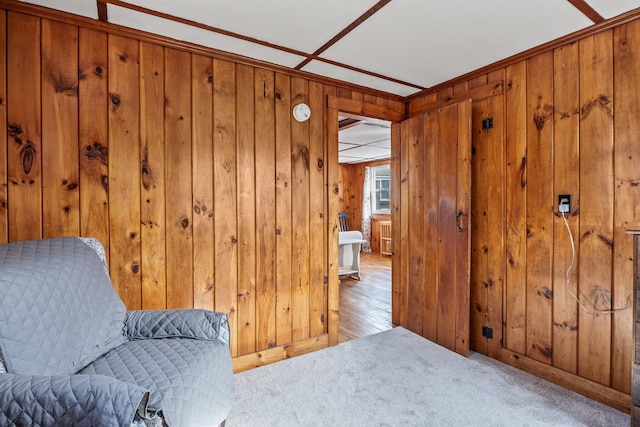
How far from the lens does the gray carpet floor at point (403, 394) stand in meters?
1.79

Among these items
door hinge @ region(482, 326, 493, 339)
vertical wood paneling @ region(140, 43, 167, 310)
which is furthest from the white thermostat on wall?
door hinge @ region(482, 326, 493, 339)

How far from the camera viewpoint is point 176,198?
2.15 m

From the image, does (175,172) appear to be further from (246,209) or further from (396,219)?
(396,219)

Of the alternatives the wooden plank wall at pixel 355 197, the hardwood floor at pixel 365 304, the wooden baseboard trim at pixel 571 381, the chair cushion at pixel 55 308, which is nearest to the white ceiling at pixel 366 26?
the chair cushion at pixel 55 308

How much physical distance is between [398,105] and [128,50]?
238cm

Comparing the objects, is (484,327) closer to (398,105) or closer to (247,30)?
(398,105)

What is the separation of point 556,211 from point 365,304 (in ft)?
7.67

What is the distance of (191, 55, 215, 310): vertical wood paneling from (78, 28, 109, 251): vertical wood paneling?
506mm

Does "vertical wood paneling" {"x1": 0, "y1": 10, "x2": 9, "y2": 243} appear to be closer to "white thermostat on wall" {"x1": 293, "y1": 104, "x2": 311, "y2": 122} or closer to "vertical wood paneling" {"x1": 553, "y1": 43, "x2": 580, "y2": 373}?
"white thermostat on wall" {"x1": 293, "y1": 104, "x2": 311, "y2": 122}

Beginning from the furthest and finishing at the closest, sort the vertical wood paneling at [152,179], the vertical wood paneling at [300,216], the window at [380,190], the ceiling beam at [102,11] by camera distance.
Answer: the window at [380,190] < the vertical wood paneling at [300,216] < the vertical wood paneling at [152,179] < the ceiling beam at [102,11]

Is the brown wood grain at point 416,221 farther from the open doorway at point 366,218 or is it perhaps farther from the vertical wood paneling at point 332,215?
the vertical wood paneling at point 332,215

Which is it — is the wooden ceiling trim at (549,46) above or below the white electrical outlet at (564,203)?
above

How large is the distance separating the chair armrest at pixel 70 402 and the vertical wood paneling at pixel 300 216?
5.86 feet

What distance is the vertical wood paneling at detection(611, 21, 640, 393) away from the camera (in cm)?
185
